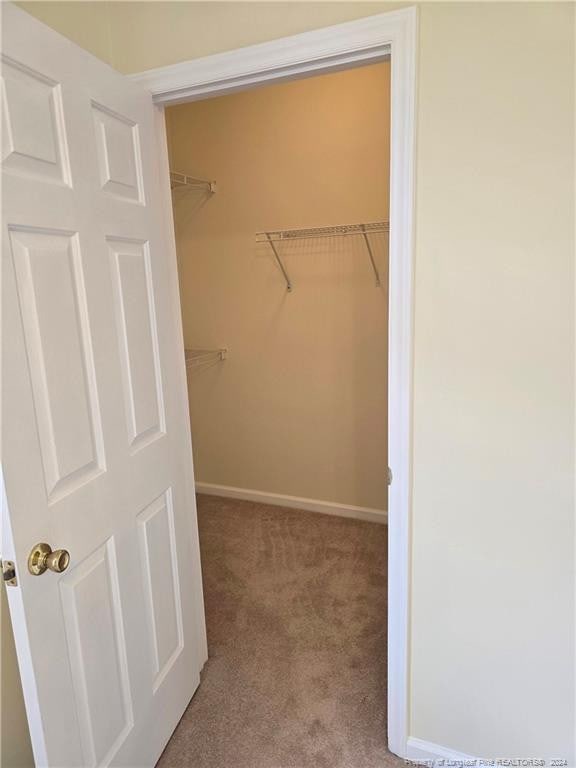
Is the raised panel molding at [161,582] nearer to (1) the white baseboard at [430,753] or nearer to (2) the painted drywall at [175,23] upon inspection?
(1) the white baseboard at [430,753]

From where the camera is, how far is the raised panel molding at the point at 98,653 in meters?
1.13

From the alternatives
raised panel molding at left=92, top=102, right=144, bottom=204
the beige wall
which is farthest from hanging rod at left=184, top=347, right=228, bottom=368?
the beige wall

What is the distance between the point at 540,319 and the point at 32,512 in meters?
1.24

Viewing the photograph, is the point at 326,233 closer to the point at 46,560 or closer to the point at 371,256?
the point at 371,256

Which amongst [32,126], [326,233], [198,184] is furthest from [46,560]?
[198,184]

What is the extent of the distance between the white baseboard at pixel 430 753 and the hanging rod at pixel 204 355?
2.29 meters

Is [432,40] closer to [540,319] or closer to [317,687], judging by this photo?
[540,319]

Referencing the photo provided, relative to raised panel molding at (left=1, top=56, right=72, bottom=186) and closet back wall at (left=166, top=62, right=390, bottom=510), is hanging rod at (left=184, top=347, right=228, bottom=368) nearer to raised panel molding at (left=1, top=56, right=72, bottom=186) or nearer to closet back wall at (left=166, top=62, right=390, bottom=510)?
closet back wall at (left=166, top=62, right=390, bottom=510)

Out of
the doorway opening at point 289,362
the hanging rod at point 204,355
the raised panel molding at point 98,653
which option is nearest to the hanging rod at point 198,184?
the doorway opening at point 289,362

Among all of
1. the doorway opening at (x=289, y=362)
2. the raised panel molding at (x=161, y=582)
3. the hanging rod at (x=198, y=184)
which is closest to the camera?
the raised panel molding at (x=161, y=582)

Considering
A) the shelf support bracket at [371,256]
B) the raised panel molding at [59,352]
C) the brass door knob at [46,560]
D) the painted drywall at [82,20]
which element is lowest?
the brass door knob at [46,560]

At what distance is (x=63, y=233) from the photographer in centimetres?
108

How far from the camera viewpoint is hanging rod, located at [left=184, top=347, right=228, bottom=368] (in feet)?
10.4

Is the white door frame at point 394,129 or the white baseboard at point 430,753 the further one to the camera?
the white baseboard at point 430,753
